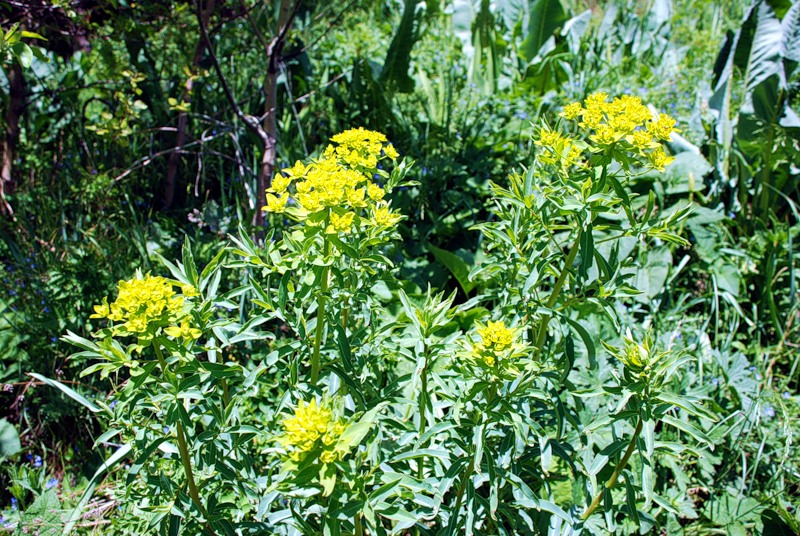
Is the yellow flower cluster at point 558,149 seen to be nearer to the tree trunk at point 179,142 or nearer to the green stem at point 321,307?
the green stem at point 321,307

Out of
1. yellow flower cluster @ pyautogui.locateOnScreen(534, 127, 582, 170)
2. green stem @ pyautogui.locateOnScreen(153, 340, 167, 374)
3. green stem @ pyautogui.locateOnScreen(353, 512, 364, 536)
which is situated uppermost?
yellow flower cluster @ pyautogui.locateOnScreen(534, 127, 582, 170)

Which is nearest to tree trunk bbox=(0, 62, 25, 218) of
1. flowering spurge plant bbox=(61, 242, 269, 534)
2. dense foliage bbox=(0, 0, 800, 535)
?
dense foliage bbox=(0, 0, 800, 535)

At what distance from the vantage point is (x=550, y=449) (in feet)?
5.30

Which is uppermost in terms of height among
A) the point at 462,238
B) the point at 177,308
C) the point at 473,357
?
the point at 177,308

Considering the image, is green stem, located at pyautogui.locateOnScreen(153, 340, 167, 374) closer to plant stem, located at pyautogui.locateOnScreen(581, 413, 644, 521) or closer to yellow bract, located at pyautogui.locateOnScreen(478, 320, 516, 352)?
yellow bract, located at pyautogui.locateOnScreen(478, 320, 516, 352)

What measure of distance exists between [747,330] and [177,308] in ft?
9.22

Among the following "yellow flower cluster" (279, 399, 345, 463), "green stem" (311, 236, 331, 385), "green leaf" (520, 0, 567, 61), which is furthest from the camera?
"green leaf" (520, 0, 567, 61)

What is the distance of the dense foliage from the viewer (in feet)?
4.83

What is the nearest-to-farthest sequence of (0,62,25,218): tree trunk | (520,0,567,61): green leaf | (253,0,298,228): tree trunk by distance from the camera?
(253,0,298,228): tree trunk < (0,62,25,218): tree trunk < (520,0,567,61): green leaf

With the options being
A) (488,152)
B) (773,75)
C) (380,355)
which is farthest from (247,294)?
(773,75)

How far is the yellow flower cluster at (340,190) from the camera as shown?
4.50 feet

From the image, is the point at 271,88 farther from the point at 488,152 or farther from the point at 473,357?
the point at 473,357

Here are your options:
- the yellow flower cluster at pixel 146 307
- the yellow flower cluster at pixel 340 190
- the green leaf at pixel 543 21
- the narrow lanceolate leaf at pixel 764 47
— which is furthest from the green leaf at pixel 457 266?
the green leaf at pixel 543 21

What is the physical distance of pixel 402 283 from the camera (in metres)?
1.85
